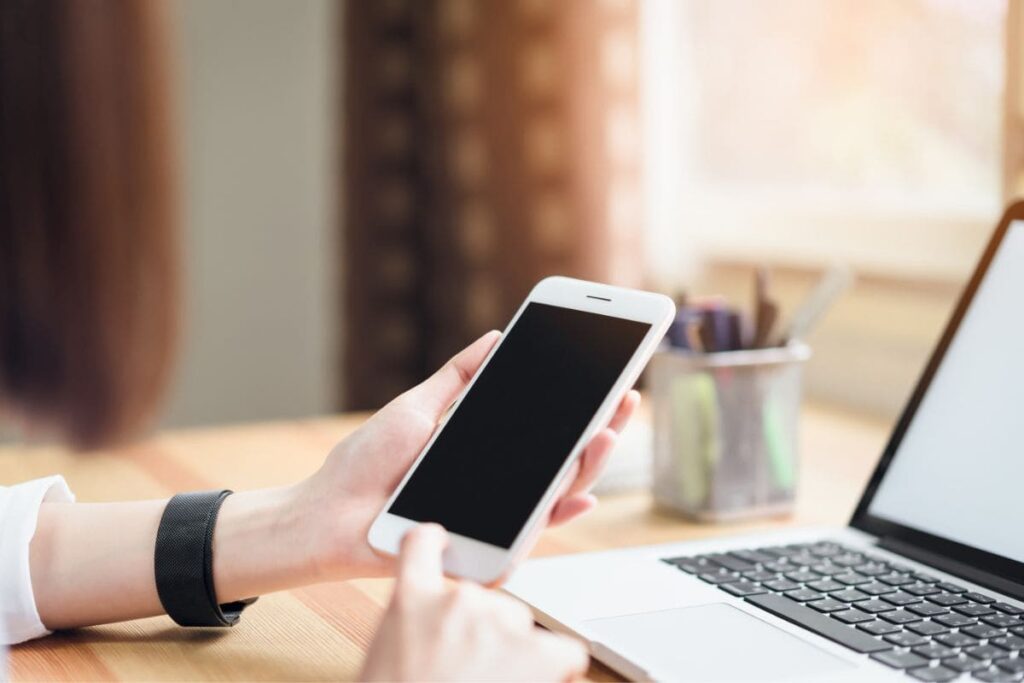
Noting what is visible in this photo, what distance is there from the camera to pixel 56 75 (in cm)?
116

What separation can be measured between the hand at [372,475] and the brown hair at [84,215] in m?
0.47

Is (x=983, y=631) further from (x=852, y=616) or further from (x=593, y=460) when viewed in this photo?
(x=593, y=460)

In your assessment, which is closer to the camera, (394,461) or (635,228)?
(394,461)

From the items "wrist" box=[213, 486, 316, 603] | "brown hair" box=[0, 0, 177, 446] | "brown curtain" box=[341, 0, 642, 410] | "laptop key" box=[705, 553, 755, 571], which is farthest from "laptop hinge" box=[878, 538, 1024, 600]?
"brown curtain" box=[341, 0, 642, 410]

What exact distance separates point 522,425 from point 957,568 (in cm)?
28

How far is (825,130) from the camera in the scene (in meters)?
1.54

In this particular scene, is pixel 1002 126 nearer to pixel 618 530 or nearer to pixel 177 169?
pixel 618 530

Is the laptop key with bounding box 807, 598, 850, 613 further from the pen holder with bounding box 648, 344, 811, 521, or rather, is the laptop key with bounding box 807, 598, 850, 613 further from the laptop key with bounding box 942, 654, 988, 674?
the pen holder with bounding box 648, 344, 811, 521

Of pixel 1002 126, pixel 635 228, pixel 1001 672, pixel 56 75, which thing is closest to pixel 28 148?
pixel 56 75

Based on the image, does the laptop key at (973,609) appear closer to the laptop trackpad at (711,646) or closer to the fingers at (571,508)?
the laptop trackpad at (711,646)

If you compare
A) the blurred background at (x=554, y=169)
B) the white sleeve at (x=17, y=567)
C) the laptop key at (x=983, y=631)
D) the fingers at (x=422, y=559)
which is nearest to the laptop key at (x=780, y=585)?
the laptop key at (x=983, y=631)

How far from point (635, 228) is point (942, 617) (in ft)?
3.71

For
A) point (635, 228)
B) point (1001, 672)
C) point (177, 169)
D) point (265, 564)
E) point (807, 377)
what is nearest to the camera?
point (1001, 672)

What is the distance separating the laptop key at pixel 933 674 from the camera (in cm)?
55
